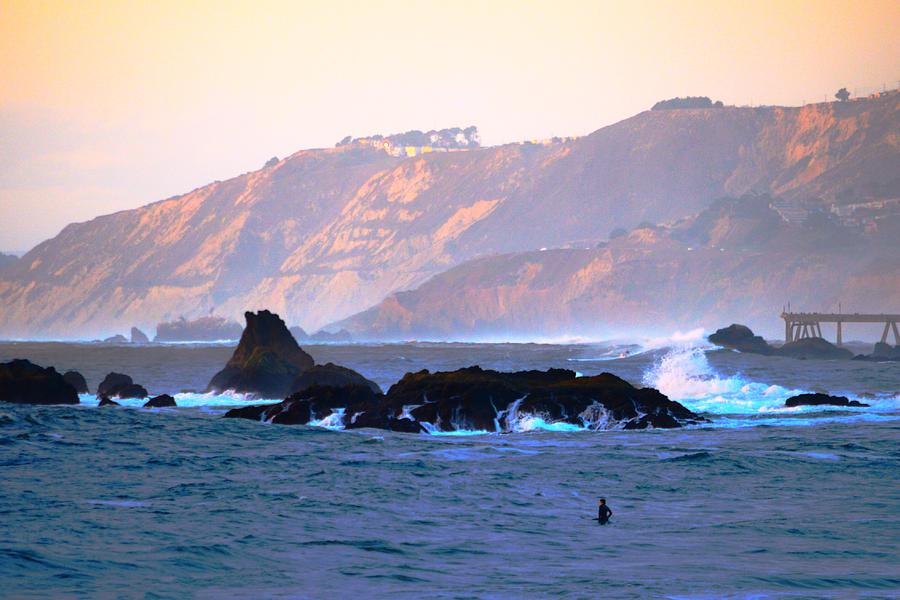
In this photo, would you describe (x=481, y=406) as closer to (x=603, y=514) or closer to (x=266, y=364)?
(x=603, y=514)

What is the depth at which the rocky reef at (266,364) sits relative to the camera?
226 ft

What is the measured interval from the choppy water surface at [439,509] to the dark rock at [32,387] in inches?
283

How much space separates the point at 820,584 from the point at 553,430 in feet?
83.5

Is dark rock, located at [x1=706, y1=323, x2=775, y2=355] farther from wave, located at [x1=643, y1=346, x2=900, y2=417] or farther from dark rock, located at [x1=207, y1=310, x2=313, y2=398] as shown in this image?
dark rock, located at [x1=207, y1=310, x2=313, y2=398]

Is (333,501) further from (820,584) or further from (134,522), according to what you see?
(820,584)

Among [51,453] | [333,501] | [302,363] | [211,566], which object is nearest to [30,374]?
[302,363]

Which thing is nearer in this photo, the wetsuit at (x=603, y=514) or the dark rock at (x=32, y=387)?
the wetsuit at (x=603, y=514)

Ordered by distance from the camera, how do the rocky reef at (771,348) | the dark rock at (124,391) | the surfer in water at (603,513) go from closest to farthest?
the surfer in water at (603,513) → the dark rock at (124,391) → the rocky reef at (771,348)

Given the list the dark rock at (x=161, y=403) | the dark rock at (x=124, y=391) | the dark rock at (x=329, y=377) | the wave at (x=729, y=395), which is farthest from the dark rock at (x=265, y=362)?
the wave at (x=729, y=395)

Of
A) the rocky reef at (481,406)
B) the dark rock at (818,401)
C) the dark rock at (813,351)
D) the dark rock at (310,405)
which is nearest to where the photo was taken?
the rocky reef at (481,406)

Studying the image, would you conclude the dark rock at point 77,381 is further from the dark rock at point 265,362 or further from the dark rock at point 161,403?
the dark rock at point 161,403

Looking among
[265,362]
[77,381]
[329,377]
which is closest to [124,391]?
[265,362]

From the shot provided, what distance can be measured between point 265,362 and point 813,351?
6780cm

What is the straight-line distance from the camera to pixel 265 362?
69500mm
